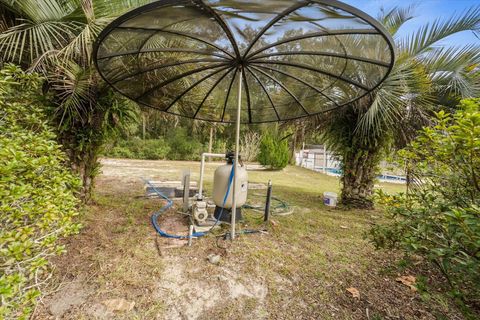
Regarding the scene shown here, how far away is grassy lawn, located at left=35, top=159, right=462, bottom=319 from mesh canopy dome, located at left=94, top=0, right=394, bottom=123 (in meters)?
1.91

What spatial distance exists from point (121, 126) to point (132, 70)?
1224 millimetres

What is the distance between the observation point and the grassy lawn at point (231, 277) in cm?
166

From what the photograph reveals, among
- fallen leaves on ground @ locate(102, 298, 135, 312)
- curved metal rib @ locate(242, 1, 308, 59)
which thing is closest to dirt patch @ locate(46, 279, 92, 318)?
fallen leaves on ground @ locate(102, 298, 135, 312)

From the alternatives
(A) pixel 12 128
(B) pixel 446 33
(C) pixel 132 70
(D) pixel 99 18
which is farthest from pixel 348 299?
(B) pixel 446 33

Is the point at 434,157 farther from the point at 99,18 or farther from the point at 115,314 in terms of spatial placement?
the point at 99,18

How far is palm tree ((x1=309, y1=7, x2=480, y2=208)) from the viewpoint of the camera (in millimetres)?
3623

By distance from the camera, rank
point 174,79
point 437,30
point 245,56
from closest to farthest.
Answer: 1. point 245,56
2. point 174,79
3. point 437,30

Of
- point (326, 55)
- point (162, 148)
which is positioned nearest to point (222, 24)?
point (326, 55)

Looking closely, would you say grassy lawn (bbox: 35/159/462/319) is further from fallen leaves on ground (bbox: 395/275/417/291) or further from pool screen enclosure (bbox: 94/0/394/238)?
pool screen enclosure (bbox: 94/0/394/238)

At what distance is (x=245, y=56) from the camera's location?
8.39 ft

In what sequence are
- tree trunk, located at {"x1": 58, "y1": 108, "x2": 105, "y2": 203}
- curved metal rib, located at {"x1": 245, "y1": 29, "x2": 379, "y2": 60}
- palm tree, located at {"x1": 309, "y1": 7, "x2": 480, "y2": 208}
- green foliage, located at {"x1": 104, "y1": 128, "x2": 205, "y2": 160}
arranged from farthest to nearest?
1. green foliage, located at {"x1": 104, "y1": 128, "x2": 205, "y2": 160}
2. palm tree, located at {"x1": 309, "y1": 7, "x2": 480, "y2": 208}
3. tree trunk, located at {"x1": 58, "y1": 108, "x2": 105, "y2": 203}
4. curved metal rib, located at {"x1": 245, "y1": 29, "x2": 379, "y2": 60}

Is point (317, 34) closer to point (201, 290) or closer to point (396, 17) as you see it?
point (201, 290)

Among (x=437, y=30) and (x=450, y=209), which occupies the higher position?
(x=437, y=30)

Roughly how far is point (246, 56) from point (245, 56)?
0.04 ft
